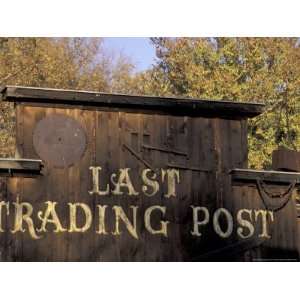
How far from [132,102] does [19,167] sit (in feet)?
8.55

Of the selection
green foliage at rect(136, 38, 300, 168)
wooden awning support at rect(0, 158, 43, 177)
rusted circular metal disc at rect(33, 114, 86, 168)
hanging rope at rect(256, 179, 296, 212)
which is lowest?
hanging rope at rect(256, 179, 296, 212)

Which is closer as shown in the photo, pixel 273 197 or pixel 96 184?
pixel 96 184

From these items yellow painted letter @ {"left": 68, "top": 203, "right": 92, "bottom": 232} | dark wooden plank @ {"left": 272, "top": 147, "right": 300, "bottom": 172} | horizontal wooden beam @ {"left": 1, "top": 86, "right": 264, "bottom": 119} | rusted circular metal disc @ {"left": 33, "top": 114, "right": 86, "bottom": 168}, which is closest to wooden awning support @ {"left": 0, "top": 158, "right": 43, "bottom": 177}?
rusted circular metal disc @ {"left": 33, "top": 114, "right": 86, "bottom": 168}

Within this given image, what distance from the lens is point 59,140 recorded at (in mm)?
11664

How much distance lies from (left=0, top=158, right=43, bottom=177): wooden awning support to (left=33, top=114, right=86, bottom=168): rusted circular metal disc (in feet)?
1.00

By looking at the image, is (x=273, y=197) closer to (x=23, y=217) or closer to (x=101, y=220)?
(x=101, y=220)

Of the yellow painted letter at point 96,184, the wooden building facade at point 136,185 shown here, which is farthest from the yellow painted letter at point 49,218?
the yellow painted letter at point 96,184

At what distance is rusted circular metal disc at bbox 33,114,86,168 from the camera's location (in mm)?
11531

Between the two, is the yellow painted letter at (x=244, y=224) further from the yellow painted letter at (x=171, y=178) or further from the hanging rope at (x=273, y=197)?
the yellow painted letter at (x=171, y=178)

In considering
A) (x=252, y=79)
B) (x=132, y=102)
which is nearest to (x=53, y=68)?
(x=252, y=79)

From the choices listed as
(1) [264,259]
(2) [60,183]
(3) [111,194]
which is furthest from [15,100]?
(1) [264,259]

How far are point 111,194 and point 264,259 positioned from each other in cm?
353

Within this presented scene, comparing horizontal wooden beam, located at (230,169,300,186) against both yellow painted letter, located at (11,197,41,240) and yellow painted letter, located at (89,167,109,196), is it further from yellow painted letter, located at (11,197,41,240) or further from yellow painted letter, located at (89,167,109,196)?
yellow painted letter, located at (11,197,41,240)

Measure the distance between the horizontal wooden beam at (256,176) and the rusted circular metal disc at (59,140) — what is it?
328 centimetres
